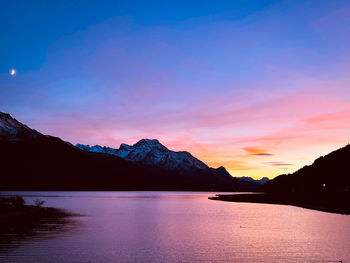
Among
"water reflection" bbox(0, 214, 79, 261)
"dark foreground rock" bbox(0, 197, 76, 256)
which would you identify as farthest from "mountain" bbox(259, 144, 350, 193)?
"water reflection" bbox(0, 214, 79, 261)

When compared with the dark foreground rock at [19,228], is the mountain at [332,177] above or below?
above

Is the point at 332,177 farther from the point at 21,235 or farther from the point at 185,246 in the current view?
the point at 21,235

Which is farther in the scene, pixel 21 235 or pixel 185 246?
pixel 21 235

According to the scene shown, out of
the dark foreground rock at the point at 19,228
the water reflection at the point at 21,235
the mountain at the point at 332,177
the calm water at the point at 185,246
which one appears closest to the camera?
the calm water at the point at 185,246

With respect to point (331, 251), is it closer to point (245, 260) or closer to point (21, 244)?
point (245, 260)

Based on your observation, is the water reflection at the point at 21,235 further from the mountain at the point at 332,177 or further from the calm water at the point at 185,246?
the mountain at the point at 332,177

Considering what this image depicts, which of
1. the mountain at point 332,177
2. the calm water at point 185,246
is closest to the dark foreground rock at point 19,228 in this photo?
the calm water at point 185,246

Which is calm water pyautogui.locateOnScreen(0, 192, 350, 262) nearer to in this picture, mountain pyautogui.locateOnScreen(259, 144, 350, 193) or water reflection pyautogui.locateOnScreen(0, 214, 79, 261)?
water reflection pyautogui.locateOnScreen(0, 214, 79, 261)

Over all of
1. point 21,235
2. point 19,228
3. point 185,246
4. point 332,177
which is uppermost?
point 332,177

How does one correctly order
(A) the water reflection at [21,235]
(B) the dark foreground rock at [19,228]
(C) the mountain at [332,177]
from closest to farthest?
1. (A) the water reflection at [21,235]
2. (B) the dark foreground rock at [19,228]
3. (C) the mountain at [332,177]

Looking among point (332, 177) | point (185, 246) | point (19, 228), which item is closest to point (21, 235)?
point (19, 228)

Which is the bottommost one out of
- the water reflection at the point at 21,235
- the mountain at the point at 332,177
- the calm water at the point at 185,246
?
the calm water at the point at 185,246

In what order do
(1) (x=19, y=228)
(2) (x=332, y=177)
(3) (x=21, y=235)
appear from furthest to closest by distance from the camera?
(2) (x=332, y=177)
(1) (x=19, y=228)
(3) (x=21, y=235)

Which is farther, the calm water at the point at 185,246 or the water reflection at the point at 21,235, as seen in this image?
the water reflection at the point at 21,235
